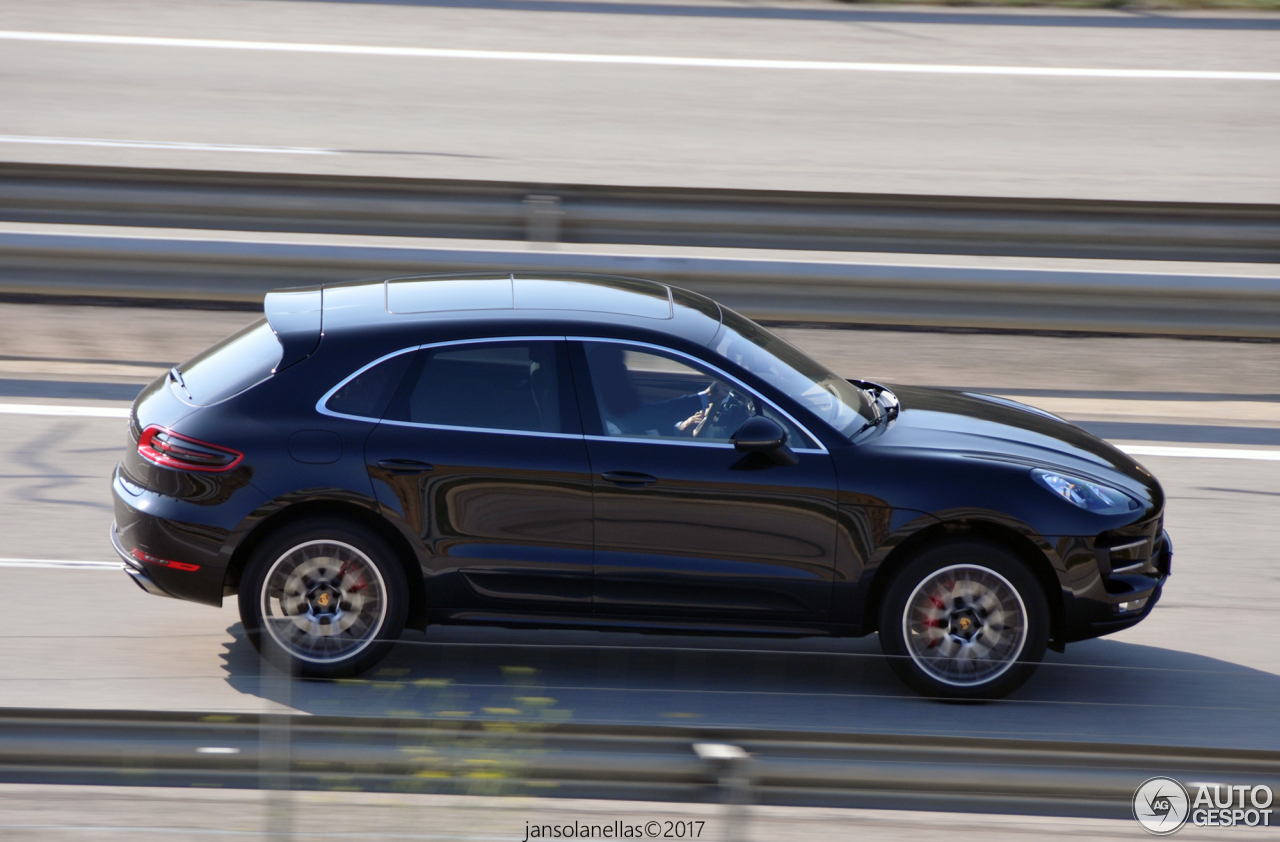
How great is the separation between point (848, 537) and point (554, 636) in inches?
57.8

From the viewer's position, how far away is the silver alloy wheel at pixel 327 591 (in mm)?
5566

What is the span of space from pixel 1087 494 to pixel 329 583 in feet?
9.96

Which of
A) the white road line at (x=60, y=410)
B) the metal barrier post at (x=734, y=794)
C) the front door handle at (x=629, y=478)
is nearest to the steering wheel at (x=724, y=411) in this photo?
the front door handle at (x=629, y=478)

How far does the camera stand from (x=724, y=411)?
572 centimetres

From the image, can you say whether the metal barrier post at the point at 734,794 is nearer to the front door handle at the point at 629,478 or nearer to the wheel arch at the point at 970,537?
the front door handle at the point at 629,478

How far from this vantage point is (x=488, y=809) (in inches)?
129

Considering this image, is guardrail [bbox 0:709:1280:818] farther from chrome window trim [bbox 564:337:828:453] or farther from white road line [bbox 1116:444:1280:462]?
white road line [bbox 1116:444:1280:462]

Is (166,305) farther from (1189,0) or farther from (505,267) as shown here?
(1189,0)

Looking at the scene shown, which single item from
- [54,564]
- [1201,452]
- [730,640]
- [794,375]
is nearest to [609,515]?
[730,640]

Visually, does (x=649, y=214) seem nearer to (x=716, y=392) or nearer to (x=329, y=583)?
(x=716, y=392)

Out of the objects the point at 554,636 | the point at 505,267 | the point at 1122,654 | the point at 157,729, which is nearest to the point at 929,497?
the point at 1122,654

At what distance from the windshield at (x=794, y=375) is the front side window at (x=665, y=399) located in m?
0.14

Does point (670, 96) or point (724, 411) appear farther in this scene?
point (670, 96)

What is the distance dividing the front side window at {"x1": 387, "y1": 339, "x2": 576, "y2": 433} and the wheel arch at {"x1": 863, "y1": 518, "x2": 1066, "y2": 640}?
1.43 metres
